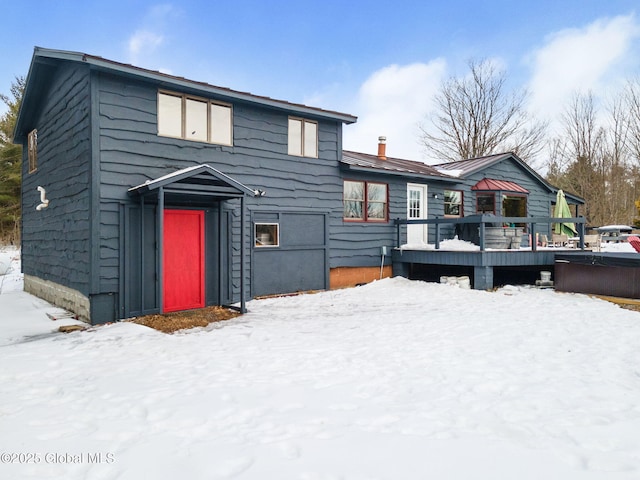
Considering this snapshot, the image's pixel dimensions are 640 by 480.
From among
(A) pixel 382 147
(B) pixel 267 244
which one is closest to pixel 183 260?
(B) pixel 267 244

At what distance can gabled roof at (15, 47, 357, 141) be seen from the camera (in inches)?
275

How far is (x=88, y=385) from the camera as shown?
395 centimetres

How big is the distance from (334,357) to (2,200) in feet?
91.1

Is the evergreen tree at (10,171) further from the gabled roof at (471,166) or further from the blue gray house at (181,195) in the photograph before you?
the gabled roof at (471,166)

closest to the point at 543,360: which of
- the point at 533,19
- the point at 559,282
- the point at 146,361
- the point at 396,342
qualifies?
the point at 396,342

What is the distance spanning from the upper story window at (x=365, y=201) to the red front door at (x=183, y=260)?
14.1 ft

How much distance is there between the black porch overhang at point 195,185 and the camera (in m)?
6.75

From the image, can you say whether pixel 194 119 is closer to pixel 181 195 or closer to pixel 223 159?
pixel 223 159

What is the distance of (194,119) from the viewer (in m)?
8.32

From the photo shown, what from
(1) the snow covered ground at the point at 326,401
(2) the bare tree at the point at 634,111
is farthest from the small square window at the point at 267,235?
(2) the bare tree at the point at 634,111

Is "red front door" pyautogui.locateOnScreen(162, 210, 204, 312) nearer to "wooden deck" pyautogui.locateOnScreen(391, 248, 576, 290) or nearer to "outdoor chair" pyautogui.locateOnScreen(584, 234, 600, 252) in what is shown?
"wooden deck" pyautogui.locateOnScreen(391, 248, 576, 290)

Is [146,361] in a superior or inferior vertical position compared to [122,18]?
inferior

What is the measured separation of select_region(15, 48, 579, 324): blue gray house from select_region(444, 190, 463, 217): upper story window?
1416 millimetres

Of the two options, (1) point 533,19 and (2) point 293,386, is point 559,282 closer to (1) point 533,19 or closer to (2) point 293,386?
(2) point 293,386
